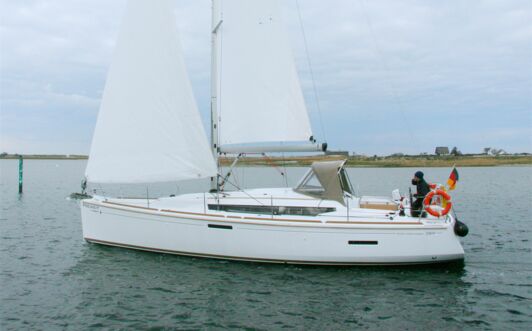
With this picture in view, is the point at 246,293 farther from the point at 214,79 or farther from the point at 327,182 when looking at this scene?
the point at 214,79

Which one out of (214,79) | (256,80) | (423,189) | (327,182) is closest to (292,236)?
(327,182)

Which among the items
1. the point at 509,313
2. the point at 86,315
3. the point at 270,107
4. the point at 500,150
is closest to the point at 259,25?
the point at 270,107

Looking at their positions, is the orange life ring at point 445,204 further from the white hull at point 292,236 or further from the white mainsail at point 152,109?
the white mainsail at point 152,109

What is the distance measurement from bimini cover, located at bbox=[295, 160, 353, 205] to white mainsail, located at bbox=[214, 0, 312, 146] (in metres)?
1.12

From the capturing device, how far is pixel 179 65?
12781 mm

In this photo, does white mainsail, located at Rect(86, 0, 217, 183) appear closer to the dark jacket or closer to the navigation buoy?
the dark jacket

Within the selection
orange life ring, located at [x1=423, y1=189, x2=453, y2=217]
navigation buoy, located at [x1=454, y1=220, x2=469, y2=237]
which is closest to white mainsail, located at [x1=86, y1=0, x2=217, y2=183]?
orange life ring, located at [x1=423, y1=189, x2=453, y2=217]

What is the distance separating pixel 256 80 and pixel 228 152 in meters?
2.41

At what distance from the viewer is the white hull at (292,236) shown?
11.2 meters

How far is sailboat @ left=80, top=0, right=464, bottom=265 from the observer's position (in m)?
11.5

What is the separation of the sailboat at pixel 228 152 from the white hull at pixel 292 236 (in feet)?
0.10

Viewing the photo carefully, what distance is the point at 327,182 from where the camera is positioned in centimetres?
1288

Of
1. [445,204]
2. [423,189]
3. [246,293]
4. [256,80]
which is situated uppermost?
[256,80]

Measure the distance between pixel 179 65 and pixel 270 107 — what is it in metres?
3.03
